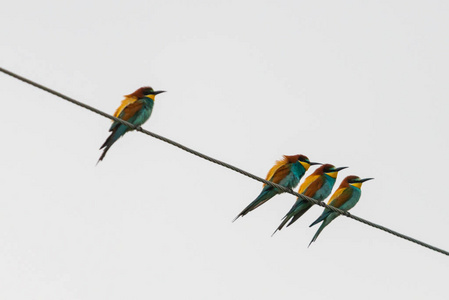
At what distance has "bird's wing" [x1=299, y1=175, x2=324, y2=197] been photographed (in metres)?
5.97

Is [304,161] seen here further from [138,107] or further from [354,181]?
[138,107]

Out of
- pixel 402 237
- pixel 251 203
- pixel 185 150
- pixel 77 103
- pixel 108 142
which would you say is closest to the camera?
pixel 77 103

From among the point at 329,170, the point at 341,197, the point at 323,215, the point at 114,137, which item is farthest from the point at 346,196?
the point at 114,137

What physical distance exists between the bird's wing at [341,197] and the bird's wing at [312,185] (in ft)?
0.73

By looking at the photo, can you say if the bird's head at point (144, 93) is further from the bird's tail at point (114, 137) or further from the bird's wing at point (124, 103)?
the bird's tail at point (114, 137)

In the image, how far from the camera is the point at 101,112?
3.41 metres

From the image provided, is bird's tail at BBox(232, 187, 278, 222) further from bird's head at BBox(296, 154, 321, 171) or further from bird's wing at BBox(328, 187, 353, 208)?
bird's wing at BBox(328, 187, 353, 208)

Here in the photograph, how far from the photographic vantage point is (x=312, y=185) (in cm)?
600

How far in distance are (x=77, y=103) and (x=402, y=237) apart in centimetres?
160

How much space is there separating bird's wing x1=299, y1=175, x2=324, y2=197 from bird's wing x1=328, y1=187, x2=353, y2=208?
22cm

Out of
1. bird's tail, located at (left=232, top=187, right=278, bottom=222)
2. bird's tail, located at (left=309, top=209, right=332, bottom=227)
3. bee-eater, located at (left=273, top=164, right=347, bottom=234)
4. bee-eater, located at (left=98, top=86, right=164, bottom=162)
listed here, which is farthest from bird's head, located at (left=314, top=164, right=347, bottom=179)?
bee-eater, located at (left=98, top=86, right=164, bottom=162)

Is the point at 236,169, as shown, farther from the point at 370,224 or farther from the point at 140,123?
the point at 140,123

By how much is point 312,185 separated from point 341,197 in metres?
0.28

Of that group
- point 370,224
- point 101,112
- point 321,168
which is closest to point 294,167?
point 321,168
